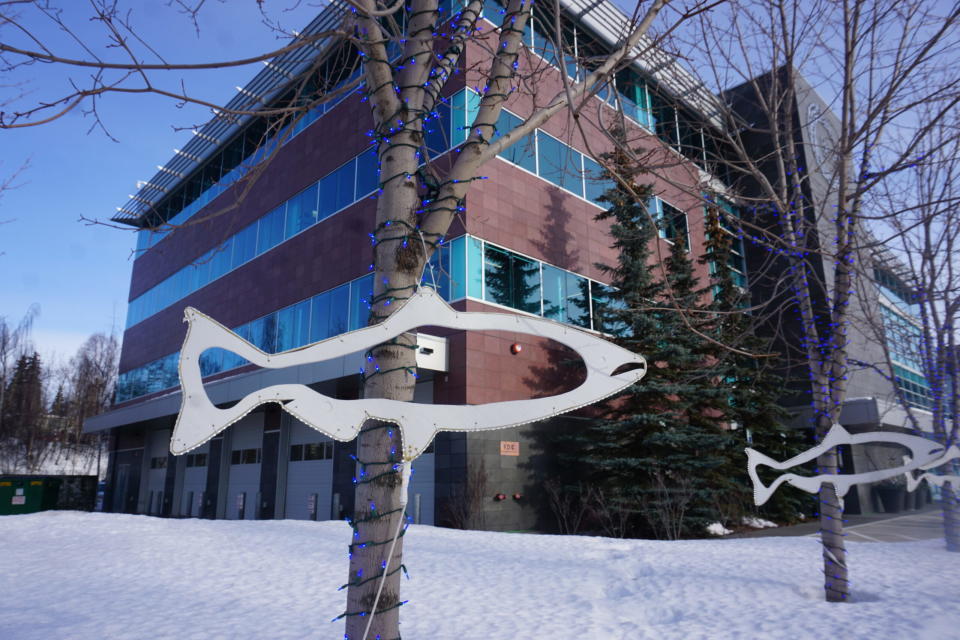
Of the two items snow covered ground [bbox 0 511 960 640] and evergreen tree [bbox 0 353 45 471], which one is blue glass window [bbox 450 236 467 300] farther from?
evergreen tree [bbox 0 353 45 471]

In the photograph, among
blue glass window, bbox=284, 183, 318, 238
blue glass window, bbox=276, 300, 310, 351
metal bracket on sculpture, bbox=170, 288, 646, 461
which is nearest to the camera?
metal bracket on sculpture, bbox=170, 288, 646, 461

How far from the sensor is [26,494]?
72.1 feet

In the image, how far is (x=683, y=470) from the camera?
15.1 meters

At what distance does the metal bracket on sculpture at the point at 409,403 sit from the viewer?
3.28 m

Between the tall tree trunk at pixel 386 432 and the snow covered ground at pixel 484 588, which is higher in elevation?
the tall tree trunk at pixel 386 432

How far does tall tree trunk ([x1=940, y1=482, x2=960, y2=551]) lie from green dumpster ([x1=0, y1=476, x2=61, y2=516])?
86.6 feet

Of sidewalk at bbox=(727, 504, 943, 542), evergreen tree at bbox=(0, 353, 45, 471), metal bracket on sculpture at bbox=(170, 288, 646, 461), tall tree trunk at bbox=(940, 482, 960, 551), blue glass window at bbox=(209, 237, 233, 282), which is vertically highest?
blue glass window at bbox=(209, 237, 233, 282)

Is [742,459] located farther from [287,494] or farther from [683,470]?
[287,494]

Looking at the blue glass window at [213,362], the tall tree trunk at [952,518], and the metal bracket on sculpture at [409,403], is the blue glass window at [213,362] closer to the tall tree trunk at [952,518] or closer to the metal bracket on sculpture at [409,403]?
the tall tree trunk at [952,518]

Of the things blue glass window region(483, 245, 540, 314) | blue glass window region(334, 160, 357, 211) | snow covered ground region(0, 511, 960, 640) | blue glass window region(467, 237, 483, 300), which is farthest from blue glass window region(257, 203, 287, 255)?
snow covered ground region(0, 511, 960, 640)

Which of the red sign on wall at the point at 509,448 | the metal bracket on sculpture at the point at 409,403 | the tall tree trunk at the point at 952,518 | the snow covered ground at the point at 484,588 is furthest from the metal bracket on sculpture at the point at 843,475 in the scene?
the red sign on wall at the point at 509,448

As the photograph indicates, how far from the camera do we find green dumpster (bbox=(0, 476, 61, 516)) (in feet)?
70.7

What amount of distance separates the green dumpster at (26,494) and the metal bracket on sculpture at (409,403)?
24071 millimetres

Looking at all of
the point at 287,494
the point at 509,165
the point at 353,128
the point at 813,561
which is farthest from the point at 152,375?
the point at 813,561
